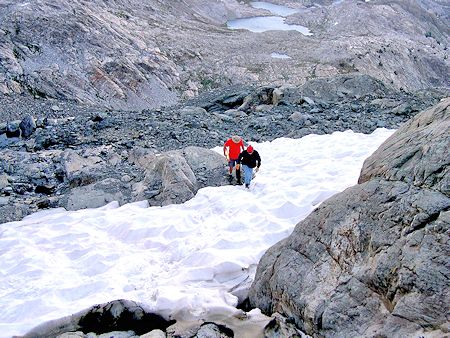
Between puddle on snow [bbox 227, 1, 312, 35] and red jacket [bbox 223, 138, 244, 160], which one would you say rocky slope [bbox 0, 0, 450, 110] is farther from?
red jacket [bbox 223, 138, 244, 160]

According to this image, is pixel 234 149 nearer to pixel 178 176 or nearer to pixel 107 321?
pixel 178 176

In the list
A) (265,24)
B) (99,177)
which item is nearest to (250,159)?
(99,177)

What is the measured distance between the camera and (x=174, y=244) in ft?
31.4

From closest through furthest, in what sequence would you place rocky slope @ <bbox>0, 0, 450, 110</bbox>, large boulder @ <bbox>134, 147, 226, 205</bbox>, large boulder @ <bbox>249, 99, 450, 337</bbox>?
large boulder @ <bbox>249, 99, 450, 337</bbox>, large boulder @ <bbox>134, 147, 226, 205</bbox>, rocky slope @ <bbox>0, 0, 450, 110</bbox>

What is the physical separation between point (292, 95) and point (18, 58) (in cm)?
2035

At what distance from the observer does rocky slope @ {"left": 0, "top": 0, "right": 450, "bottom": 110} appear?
3052cm

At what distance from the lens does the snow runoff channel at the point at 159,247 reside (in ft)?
25.0

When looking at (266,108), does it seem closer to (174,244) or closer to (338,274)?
(174,244)

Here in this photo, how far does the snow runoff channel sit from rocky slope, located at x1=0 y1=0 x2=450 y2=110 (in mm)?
19588

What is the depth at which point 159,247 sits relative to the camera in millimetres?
9586

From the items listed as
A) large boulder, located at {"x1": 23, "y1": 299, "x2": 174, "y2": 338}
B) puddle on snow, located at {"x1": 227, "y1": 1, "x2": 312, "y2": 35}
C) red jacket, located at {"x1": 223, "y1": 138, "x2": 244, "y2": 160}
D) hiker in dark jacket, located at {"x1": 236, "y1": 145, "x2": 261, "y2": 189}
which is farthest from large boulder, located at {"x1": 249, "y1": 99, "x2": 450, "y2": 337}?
puddle on snow, located at {"x1": 227, "y1": 1, "x2": 312, "y2": 35}

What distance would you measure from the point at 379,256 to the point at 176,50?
129ft

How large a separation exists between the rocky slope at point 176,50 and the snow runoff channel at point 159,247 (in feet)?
64.3

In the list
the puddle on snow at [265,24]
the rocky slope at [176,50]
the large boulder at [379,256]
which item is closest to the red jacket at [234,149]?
the large boulder at [379,256]
